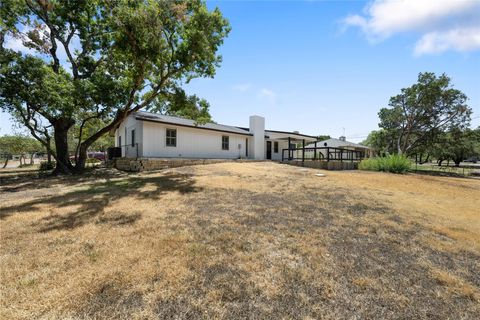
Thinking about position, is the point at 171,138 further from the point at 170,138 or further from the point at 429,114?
the point at 429,114

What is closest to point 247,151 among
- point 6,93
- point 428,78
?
point 6,93

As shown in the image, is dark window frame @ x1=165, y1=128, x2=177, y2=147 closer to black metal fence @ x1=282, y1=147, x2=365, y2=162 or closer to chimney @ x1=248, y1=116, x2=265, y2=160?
chimney @ x1=248, y1=116, x2=265, y2=160

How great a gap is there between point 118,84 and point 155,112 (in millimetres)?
7278

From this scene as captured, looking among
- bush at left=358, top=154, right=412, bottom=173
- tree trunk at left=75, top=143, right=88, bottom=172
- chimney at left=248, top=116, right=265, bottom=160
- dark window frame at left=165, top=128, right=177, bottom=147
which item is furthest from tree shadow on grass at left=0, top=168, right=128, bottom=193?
bush at left=358, top=154, right=412, bottom=173

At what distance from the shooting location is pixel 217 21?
1114cm

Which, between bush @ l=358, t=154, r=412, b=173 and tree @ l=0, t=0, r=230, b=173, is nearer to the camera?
tree @ l=0, t=0, r=230, b=173

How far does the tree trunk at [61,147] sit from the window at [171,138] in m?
5.83

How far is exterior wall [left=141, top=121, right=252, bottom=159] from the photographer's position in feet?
48.4

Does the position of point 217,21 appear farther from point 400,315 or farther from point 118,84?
point 400,315

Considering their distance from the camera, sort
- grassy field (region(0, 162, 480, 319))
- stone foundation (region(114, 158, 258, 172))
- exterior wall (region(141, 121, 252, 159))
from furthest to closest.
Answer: exterior wall (region(141, 121, 252, 159)) → stone foundation (region(114, 158, 258, 172)) → grassy field (region(0, 162, 480, 319))

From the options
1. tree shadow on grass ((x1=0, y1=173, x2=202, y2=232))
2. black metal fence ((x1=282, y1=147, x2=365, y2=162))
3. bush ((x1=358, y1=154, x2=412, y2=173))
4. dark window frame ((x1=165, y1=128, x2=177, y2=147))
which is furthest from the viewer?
black metal fence ((x1=282, y1=147, x2=365, y2=162))

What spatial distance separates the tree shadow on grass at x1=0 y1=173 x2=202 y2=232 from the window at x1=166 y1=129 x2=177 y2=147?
23.4 feet

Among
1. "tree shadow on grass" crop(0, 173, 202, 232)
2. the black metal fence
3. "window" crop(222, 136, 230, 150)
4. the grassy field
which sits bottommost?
the grassy field

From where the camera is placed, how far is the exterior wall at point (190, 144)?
14.7 meters
